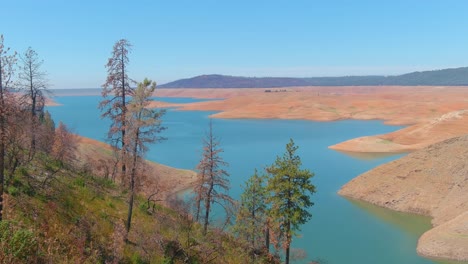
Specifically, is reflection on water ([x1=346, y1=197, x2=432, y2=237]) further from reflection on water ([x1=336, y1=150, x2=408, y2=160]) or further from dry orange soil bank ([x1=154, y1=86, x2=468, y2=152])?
dry orange soil bank ([x1=154, y1=86, x2=468, y2=152])

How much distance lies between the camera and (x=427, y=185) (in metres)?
36.4

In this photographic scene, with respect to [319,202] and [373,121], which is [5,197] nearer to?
[319,202]

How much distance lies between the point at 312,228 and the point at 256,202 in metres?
10.3

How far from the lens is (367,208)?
120ft

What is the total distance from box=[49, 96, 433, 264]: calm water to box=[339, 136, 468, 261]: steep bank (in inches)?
50.7

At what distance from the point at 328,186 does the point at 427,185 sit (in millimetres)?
9774

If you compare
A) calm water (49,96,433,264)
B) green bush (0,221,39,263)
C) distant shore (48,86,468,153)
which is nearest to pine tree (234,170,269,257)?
calm water (49,96,433,264)

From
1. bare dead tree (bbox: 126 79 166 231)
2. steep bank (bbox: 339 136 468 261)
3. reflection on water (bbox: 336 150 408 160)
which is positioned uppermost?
bare dead tree (bbox: 126 79 166 231)

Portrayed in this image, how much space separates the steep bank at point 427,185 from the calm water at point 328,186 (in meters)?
1.29

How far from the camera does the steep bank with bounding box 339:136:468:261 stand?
32397 mm

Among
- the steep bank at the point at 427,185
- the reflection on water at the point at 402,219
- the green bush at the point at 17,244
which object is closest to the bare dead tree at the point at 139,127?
the green bush at the point at 17,244

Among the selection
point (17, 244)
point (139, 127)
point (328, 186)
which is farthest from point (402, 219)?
point (17, 244)

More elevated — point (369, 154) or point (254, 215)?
point (254, 215)

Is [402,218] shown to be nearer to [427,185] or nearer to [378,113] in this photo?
[427,185]
